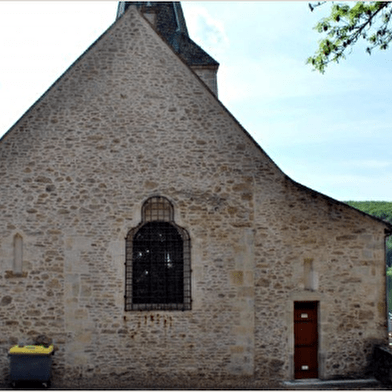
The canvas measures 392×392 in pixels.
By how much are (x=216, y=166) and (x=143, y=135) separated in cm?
175

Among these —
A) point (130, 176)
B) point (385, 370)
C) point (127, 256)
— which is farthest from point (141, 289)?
point (385, 370)

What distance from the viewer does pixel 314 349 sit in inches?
471

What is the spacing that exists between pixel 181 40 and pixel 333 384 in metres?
12.2

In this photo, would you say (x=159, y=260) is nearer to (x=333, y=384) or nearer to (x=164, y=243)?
(x=164, y=243)

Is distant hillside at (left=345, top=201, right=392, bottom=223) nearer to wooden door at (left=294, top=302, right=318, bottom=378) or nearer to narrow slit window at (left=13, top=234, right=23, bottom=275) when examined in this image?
wooden door at (left=294, top=302, right=318, bottom=378)

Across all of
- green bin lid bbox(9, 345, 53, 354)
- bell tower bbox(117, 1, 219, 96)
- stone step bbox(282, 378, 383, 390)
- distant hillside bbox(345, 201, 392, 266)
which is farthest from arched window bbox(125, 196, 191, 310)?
distant hillside bbox(345, 201, 392, 266)

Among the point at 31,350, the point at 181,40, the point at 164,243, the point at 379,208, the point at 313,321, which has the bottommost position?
the point at 31,350

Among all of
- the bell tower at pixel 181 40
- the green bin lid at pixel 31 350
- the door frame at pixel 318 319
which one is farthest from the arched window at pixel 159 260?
the bell tower at pixel 181 40

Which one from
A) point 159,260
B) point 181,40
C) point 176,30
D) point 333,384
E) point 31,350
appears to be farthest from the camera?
point 176,30

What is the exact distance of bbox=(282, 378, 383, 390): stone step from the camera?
11.1m

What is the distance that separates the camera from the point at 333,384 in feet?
37.4

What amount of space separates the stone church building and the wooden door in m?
0.03

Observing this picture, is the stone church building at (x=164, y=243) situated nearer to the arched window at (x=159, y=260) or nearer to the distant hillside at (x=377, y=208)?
the arched window at (x=159, y=260)

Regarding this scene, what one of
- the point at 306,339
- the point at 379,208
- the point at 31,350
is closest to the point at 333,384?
the point at 306,339
